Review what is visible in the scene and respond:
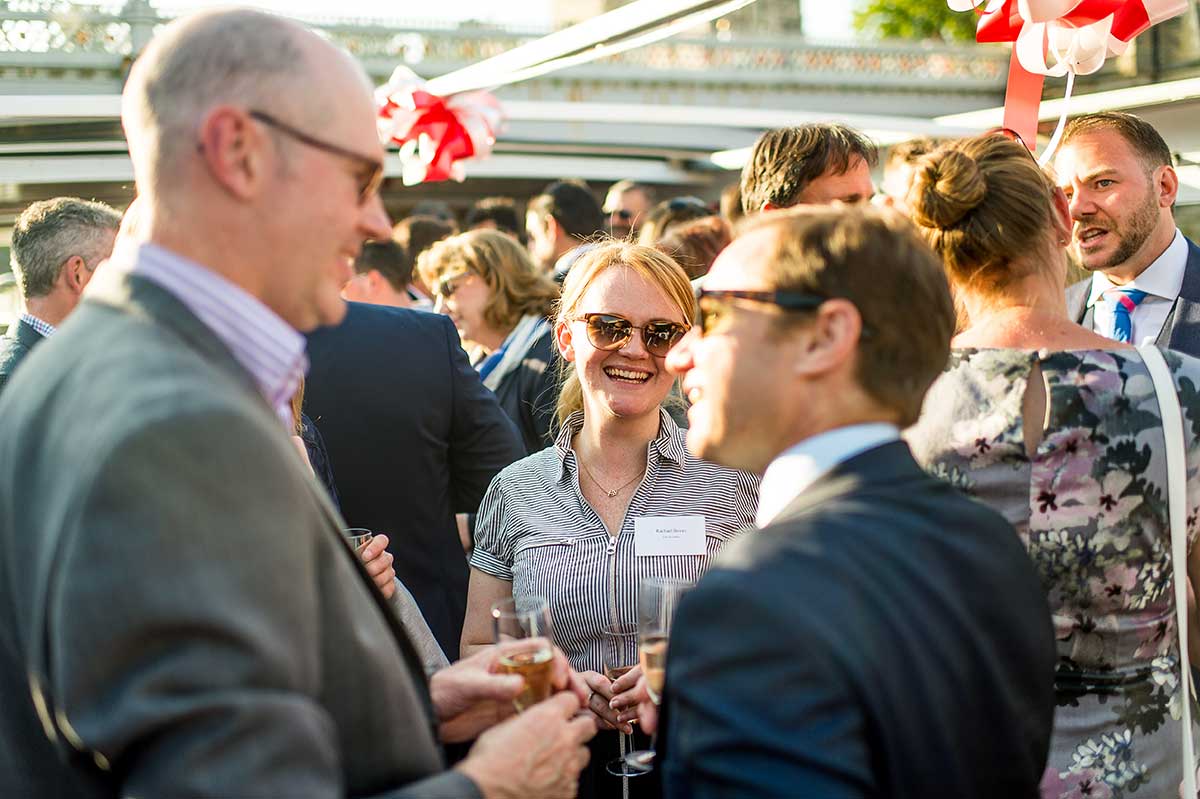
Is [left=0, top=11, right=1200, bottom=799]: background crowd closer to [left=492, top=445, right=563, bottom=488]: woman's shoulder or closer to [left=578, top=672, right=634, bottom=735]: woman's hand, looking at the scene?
[left=578, top=672, right=634, bottom=735]: woman's hand

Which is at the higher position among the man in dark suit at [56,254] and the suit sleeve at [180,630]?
the man in dark suit at [56,254]

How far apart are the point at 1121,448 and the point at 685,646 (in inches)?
42.6

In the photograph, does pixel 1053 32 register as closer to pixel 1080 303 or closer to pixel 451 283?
pixel 1080 303

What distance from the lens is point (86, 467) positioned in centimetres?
113

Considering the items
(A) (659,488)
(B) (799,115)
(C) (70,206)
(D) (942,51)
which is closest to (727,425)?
(A) (659,488)

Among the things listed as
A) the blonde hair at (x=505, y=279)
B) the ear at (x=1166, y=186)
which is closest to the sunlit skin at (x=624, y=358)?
the ear at (x=1166, y=186)

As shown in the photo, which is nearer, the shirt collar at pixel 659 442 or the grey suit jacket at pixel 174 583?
the grey suit jacket at pixel 174 583

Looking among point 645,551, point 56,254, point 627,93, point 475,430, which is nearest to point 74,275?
point 56,254

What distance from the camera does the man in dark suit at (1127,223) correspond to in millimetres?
3682

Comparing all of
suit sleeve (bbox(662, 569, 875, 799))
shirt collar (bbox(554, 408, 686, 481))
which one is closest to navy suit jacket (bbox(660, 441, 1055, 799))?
suit sleeve (bbox(662, 569, 875, 799))

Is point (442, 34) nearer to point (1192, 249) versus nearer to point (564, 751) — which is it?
point (1192, 249)

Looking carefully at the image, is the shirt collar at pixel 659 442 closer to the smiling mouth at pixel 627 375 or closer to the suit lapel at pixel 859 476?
the smiling mouth at pixel 627 375

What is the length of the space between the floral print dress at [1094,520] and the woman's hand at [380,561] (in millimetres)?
1142

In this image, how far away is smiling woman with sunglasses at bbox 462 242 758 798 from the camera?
8.68 feet
